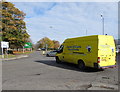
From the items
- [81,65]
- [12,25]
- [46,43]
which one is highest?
[12,25]

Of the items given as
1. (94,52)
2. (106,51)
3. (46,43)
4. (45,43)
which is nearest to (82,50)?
(94,52)

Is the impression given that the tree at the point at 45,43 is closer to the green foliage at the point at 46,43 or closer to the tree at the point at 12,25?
the green foliage at the point at 46,43

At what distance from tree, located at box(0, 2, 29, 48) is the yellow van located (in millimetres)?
22173

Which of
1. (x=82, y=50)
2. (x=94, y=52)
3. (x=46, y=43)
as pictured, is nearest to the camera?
(x=94, y=52)

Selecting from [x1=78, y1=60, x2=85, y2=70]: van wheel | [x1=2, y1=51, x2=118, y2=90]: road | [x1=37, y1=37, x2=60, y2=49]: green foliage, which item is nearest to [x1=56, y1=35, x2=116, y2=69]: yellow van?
[x1=78, y1=60, x2=85, y2=70]: van wheel

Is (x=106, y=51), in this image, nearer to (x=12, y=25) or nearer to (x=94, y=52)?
(x=94, y=52)

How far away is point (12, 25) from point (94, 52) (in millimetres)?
26526

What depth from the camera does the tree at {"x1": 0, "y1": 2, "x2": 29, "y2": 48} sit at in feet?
91.0

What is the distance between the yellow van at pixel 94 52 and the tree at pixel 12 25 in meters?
22.2

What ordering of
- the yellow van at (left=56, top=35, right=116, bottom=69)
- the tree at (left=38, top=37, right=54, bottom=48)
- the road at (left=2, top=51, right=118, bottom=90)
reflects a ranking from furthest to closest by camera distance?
the tree at (left=38, top=37, right=54, bottom=48) → the yellow van at (left=56, top=35, right=116, bottom=69) → the road at (left=2, top=51, right=118, bottom=90)

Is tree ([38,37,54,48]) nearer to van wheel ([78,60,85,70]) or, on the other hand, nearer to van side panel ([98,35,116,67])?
van wheel ([78,60,85,70])

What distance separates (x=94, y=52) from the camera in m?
8.21

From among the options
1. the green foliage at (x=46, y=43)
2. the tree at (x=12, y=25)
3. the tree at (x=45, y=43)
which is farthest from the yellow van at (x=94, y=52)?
the green foliage at (x=46, y=43)

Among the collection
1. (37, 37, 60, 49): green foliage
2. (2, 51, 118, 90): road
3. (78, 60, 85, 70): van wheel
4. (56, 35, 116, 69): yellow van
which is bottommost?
(2, 51, 118, 90): road
